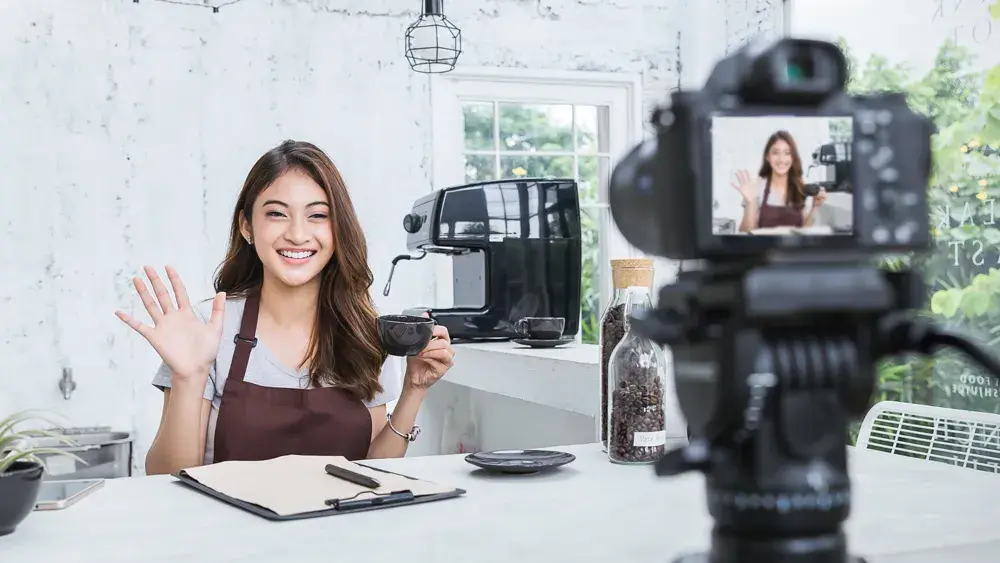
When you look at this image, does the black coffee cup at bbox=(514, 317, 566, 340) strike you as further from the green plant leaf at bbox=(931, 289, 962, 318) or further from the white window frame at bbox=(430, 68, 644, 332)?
the green plant leaf at bbox=(931, 289, 962, 318)

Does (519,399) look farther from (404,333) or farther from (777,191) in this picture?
(777,191)

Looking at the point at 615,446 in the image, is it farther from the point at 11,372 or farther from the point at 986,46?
the point at 11,372

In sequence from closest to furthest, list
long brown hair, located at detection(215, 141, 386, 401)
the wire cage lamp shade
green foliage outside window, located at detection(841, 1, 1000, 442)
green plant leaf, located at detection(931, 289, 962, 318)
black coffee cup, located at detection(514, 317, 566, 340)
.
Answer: long brown hair, located at detection(215, 141, 386, 401), black coffee cup, located at detection(514, 317, 566, 340), green foliage outside window, located at detection(841, 1, 1000, 442), green plant leaf, located at detection(931, 289, 962, 318), the wire cage lamp shade

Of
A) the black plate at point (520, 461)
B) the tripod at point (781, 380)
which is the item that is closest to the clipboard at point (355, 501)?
the black plate at point (520, 461)

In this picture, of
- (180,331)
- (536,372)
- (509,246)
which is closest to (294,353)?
(180,331)

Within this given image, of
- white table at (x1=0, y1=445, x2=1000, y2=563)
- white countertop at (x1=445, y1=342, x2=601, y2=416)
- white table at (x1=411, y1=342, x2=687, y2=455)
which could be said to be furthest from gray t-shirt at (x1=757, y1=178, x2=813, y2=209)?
white countertop at (x1=445, y1=342, x2=601, y2=416)

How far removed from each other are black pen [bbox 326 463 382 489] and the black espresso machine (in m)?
1.61

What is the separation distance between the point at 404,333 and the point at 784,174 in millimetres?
988

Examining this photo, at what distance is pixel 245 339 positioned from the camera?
1.97 metres

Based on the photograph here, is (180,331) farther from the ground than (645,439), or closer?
farther from the ground

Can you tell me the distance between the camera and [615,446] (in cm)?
141

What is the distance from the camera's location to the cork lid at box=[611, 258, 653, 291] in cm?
146

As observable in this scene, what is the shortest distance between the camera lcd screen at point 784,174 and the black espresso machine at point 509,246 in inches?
90.5

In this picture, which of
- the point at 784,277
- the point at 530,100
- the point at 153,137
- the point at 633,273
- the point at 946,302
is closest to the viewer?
the point at 784,277
